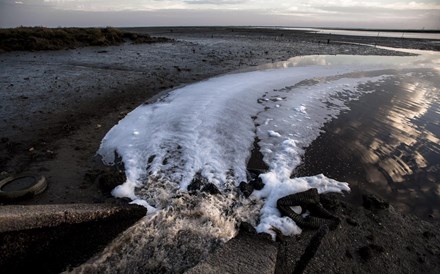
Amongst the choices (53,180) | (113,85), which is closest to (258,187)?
(53,180)

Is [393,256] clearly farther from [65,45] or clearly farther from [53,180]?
[65,45]

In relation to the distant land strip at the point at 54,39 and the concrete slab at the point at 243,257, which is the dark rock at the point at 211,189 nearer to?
the concrete slab at the point at 243,257

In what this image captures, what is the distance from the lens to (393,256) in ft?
12.2

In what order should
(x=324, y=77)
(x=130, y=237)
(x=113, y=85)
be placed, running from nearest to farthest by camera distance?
(x=130, y=237) < (x=113, y=85) < (x=324, y=77)

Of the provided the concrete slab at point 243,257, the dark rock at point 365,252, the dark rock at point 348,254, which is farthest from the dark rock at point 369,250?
the concrete slab at point 243,257

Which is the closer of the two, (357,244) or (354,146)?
(357,244)

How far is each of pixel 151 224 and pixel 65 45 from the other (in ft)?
76.3

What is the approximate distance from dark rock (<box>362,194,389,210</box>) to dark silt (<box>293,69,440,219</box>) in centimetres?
15

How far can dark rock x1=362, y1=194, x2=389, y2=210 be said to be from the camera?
180 inches

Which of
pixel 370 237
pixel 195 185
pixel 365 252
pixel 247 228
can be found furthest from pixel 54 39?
pixel 365 252

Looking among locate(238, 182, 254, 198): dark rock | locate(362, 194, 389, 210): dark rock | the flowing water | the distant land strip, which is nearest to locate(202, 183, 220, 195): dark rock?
Result: the flowing water

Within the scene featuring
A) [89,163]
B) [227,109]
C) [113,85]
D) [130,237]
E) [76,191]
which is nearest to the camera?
[130,237]

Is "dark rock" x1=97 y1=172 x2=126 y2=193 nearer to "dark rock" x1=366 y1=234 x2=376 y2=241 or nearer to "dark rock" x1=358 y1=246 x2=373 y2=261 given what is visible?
"dark rock" x1=358 y1=246 x2=373 y2=261

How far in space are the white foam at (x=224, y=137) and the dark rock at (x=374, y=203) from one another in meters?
0.49
